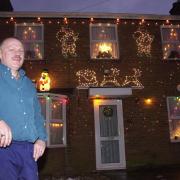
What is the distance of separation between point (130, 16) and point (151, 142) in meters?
5.08

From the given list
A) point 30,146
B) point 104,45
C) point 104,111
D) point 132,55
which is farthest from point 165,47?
point 30,146

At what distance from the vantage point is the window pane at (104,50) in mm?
14070

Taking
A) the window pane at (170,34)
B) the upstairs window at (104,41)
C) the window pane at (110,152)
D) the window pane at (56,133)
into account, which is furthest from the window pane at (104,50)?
the window pane at (110,152)

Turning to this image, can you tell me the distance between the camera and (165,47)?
47.7 feet

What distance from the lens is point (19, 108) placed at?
287 centimetres

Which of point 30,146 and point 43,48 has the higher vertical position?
point 43,48

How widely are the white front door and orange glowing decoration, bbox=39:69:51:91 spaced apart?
1.93 metres

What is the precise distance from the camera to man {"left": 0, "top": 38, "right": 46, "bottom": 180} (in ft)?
8.95

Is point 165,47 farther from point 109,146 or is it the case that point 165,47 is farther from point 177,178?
point 177,178

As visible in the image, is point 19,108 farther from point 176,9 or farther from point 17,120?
point 176,9

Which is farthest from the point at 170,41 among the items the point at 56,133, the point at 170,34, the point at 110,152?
the point at 56,133

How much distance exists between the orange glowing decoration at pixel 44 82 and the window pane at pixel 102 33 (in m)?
2.60

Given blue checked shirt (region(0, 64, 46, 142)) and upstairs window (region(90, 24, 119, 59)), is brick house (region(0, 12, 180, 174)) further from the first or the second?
blue checked shirt (region(0, 64, 46, 142))

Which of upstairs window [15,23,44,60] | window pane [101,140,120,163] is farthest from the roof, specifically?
window pane [101,140,120,163]
